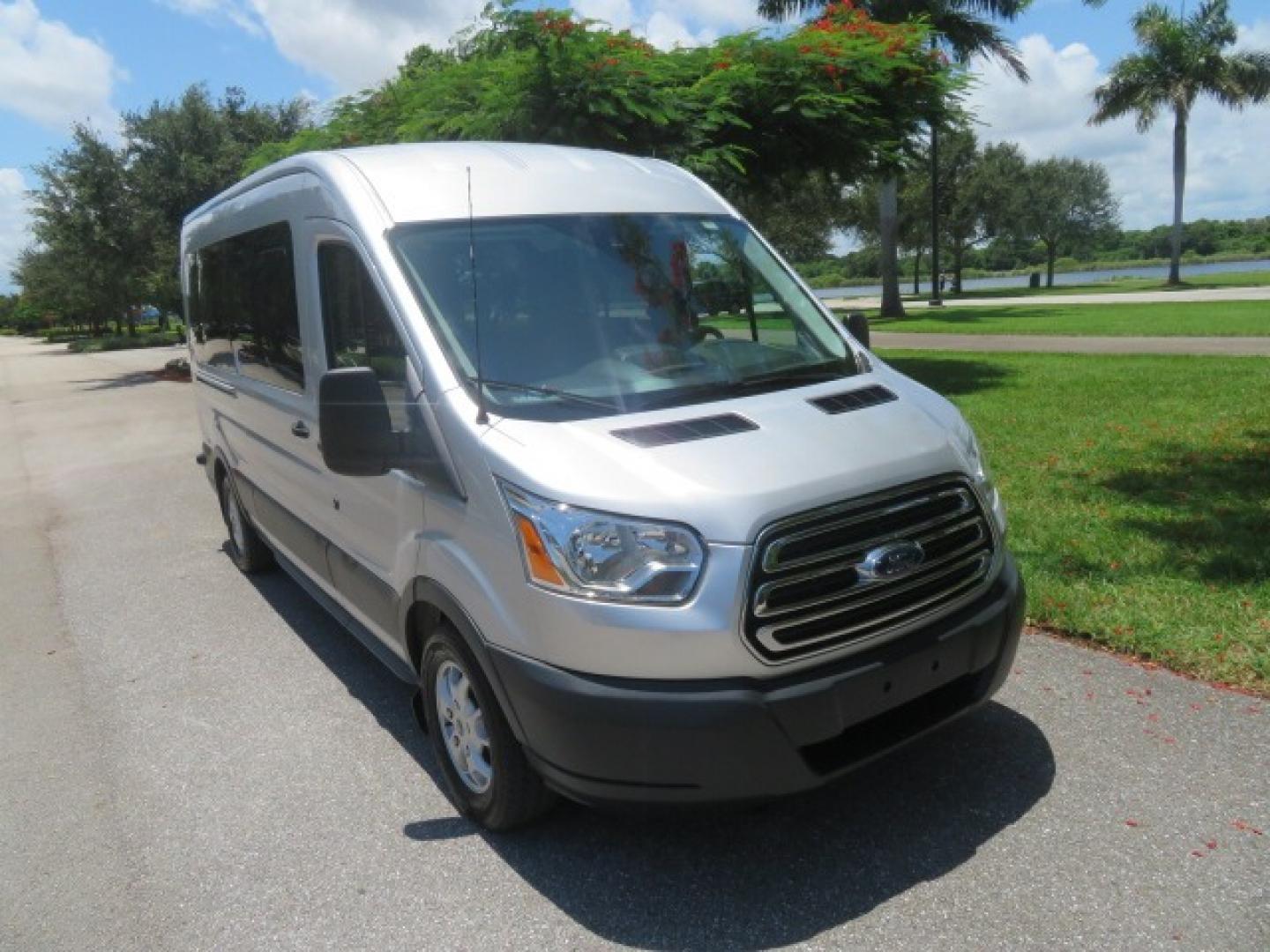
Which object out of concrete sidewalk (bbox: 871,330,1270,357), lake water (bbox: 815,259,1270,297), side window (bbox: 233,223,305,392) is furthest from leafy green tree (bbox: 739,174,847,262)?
side window (bbox: 233,223,305,392)

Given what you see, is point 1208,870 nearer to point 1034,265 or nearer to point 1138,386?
point 1138,386

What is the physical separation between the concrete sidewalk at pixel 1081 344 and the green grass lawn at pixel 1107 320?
2.19 ft

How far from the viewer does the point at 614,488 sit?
2.82 metres

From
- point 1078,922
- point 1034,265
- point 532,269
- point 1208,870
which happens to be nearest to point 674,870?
point 1078,922

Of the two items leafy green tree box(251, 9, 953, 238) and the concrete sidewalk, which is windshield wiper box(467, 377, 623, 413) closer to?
leafy green tree box(251, 9, 953, 238)

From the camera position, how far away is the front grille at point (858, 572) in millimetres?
2814

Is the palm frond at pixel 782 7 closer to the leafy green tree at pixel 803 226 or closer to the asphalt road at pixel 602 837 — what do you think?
the leafy green tree at pixel 803 226

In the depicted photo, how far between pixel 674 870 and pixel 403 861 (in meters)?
0.92

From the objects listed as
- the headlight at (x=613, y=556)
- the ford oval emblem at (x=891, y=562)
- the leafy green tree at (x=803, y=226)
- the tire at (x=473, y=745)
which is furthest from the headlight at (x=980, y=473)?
the leafy green tree at (x=803, y=226)

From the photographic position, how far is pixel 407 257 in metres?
3.60

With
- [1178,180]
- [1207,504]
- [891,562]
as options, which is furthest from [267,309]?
[1178,180]

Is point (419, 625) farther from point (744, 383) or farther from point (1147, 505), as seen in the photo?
point (1147, 505)

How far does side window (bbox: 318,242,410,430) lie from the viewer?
355 cm

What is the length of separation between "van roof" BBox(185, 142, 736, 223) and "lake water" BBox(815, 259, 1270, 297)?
1720 inches
